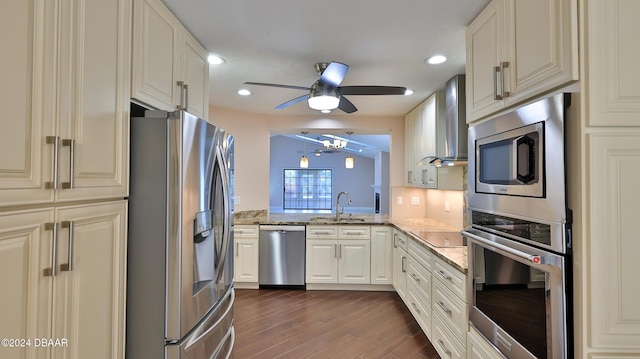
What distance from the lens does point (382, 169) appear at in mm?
8977

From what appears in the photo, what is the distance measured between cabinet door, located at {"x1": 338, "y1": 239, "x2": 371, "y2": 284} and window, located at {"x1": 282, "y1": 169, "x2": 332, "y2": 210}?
8.56 meters

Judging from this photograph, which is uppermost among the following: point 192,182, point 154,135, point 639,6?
point 639,6

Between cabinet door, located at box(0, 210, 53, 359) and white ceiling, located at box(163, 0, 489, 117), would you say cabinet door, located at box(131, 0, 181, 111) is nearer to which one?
white ceiling, located at box(163, 0, 489, 117)

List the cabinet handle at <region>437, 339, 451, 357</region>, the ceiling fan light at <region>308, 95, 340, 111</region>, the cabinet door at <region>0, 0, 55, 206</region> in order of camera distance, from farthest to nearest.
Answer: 1. the ceiling fan light at <region>308, 95, 340, 111</region>
2. the cabinet handle at <region>437, 339, 451, 357</region>
3. the cabinet door at <region>0, 0, 55, 206</region>

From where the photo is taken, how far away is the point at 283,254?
3932mm

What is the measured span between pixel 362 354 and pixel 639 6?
258cm

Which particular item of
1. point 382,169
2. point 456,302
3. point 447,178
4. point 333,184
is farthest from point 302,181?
point 456,302

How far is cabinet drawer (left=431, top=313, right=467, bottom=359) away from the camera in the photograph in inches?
76.1

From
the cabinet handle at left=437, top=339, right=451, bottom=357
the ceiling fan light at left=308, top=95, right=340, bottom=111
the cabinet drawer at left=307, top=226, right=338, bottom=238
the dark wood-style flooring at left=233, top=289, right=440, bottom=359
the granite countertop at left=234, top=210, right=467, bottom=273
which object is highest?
the ceiling fan light at left=308, top=95, right=340, bottom=111

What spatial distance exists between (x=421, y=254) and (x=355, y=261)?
4.19 ft

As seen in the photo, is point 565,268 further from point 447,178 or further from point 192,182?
point 447,178

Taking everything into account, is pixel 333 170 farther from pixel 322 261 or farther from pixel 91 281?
pixel 91 281

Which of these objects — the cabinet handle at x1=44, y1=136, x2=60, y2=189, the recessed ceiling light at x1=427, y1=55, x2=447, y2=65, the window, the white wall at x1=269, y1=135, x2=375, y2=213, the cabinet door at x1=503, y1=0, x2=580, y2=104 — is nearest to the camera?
the cabinet handle at x1=44, y1=136, x2=60, y2=189

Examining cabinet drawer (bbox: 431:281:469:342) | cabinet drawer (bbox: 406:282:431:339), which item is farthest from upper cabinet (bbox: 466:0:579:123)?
cabinet drawer (bbox: 406:282:431:339)
